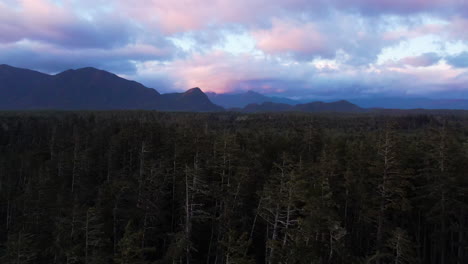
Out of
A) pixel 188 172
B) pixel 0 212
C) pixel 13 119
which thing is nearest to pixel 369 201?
pixel 188 172

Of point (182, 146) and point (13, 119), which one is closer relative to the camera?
point (182, 146)

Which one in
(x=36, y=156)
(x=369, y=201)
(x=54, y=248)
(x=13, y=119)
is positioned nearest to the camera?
(x=369, y=201)

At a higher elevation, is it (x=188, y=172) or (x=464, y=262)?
(x=188, y=172)

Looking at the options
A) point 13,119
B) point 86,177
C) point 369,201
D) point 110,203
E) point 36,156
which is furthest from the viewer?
point 13,119

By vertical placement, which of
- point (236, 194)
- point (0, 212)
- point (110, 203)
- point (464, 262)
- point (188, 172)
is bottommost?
point (0, 212)

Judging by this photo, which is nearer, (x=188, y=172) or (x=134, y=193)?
(x=188, y=172)

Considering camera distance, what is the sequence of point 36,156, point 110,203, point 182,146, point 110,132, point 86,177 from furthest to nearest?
point 110,132 < point 36,156 < point 86,177 < point 182,146 < point 110,203

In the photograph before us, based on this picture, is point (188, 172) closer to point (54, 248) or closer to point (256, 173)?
point (256, 173)

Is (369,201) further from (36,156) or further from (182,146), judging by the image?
(36,156)

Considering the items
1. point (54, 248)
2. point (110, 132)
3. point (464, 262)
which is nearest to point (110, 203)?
point (54, 248)
